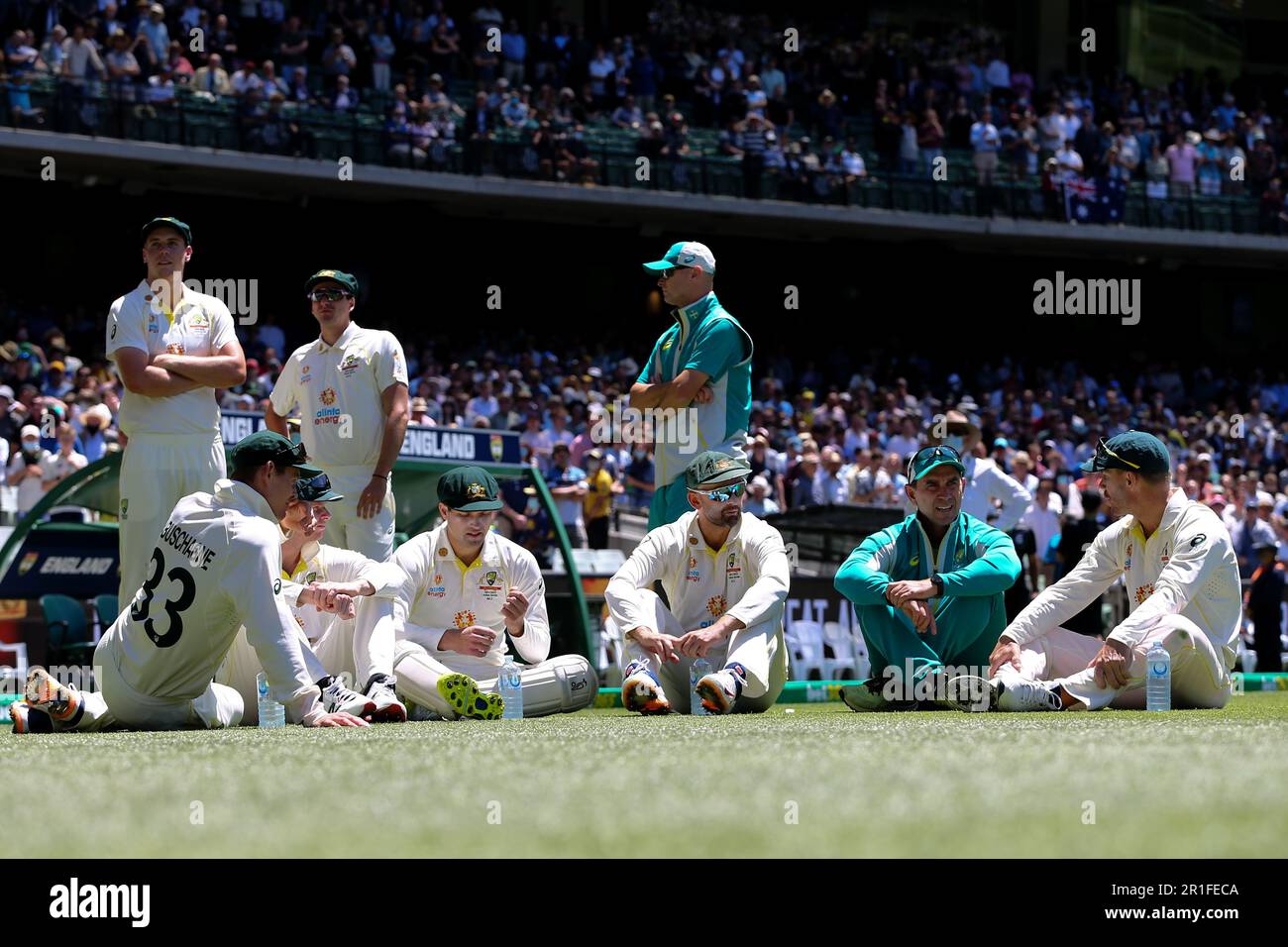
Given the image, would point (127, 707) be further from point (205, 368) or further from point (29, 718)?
point (205, 368)

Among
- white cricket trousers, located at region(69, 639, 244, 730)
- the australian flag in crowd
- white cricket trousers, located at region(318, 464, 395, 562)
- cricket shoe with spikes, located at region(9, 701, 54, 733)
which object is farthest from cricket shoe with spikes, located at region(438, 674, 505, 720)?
the australian flag in crowd

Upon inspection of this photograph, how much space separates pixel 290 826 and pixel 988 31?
1316 inches

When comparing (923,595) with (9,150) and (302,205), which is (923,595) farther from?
(302,205)

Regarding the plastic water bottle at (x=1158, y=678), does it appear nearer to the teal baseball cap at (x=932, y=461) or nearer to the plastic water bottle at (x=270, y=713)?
the teal baseball cap at (x=932, y=461)

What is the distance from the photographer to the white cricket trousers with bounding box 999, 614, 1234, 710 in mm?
7453

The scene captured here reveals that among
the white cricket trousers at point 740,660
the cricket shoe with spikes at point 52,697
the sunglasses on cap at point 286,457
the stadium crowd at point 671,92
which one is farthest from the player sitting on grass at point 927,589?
the stadium crowd at point 671,92

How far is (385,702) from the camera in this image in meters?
7.13

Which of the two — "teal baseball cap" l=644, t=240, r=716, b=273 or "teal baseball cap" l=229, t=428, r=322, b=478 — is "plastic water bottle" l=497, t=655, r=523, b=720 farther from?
"teal baseball cap" l=644, t=240, r=716, b=273

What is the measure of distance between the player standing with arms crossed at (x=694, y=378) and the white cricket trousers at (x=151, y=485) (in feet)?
6.65

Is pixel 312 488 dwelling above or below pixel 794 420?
above

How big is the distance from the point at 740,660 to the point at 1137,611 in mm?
1649

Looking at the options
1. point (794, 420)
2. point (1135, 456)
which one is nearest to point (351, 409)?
point (1135, 456)

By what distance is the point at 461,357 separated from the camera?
25.8m

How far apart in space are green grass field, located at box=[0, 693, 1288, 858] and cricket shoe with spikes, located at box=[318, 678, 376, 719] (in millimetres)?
969
